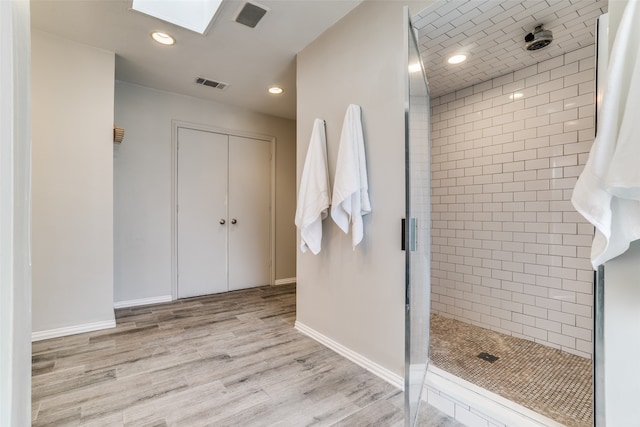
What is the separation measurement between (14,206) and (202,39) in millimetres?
2286

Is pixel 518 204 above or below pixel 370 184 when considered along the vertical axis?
below

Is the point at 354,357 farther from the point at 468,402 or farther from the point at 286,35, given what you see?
the point at 286,35

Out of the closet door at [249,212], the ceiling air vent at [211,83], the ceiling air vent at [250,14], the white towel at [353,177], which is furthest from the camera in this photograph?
the closet door at [249,212]

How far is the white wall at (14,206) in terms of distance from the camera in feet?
1.87

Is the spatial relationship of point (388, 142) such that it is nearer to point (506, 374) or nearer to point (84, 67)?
point (506, 374)

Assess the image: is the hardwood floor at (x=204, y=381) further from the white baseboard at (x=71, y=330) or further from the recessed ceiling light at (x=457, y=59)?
the recessed ceiling light at (x=457, y=59)

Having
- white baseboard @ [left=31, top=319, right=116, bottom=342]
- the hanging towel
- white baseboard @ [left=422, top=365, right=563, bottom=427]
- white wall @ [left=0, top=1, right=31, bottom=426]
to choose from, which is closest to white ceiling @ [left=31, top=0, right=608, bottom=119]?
the hanging towel

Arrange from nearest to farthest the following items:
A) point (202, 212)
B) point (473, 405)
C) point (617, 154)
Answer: point (617, 154)
point (473, 405)
point (202, 212)

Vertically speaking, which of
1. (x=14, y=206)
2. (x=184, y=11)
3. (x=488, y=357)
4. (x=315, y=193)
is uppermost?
(x=184, y=11)

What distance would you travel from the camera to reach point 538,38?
1871 mm

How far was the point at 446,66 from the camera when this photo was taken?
2.37m

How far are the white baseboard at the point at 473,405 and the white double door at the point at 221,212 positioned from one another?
114 inches

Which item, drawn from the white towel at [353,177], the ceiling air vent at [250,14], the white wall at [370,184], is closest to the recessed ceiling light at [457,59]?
the white wall at [370,184]

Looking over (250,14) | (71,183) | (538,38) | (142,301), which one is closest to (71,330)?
(142,301)
